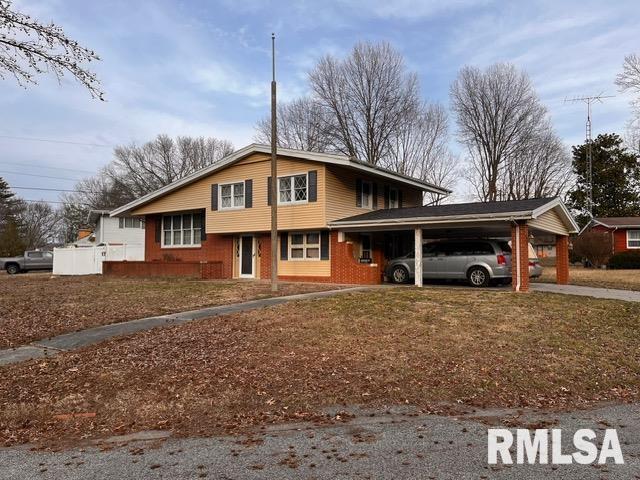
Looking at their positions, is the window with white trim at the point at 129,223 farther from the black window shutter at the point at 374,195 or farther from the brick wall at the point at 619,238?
the brick wall at the point at 619,238

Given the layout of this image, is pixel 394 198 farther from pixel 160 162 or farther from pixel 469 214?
pixel 160 162

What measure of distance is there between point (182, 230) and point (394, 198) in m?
10.3

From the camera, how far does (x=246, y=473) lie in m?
3.74

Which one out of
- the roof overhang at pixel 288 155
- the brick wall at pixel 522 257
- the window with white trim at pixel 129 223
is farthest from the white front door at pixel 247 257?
the window with white trim at pixel 129 223

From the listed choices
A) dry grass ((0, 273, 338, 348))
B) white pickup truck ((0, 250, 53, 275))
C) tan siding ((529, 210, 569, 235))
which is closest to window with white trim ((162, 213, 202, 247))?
dry grass ((0, 273, 338, 348))

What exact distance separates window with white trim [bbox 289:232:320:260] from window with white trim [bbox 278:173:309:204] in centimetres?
155

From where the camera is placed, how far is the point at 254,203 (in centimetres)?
2022

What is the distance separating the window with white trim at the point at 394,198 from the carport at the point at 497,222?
3.06 m

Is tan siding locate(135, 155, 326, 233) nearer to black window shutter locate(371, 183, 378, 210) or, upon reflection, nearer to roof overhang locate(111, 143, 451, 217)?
roof overhang locate(111, 143, 451, 217)

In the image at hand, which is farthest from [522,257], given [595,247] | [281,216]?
[595,247]

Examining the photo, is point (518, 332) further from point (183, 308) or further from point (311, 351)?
point (183, 308)

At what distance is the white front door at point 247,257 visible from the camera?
70.2 feet

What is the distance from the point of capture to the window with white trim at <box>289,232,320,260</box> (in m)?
19.6

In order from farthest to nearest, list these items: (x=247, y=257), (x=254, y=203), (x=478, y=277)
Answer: (x=247, y=257)
(x=254, y=203)
(x=478, y=277)
